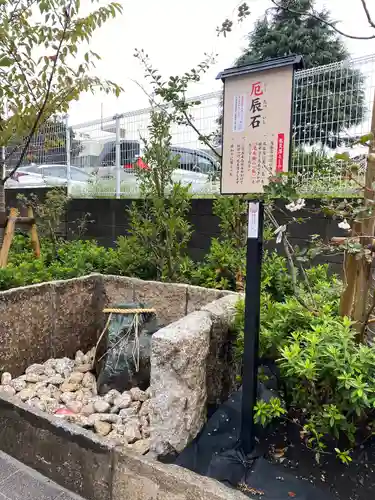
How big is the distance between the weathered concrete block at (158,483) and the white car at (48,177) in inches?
224

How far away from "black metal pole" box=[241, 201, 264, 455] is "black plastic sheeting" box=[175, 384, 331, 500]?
0.08 m

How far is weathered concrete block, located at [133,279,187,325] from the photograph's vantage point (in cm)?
324

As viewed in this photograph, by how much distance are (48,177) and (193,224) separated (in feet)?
13.4

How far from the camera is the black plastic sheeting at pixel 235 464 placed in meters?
1.57

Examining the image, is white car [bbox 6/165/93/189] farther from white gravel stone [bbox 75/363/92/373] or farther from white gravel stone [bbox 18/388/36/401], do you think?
white gravel stone [bbox 18/388/36/401]

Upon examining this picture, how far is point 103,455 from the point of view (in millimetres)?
1850

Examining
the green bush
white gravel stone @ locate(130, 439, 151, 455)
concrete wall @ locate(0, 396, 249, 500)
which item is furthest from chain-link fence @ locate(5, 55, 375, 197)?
white gravel stone @ locate(130, 439, 151, 455)

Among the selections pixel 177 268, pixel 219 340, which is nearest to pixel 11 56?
pixel 177 268

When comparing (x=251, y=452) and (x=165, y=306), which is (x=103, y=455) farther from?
(x=165, y=306)

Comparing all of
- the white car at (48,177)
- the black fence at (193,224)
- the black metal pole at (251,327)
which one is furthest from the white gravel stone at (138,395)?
the white car at (48,177)

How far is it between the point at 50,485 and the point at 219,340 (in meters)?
1.19

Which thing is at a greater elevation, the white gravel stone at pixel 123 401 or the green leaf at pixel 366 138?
the green leaf at pixel 366 138

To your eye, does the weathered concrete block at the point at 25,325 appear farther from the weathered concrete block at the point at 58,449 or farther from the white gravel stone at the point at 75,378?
the weathered concrete block at the point at 58,449

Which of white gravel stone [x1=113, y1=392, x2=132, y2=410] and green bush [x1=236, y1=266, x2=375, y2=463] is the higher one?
green bush [x1=236, y1=266, x2=375, y2=463]
